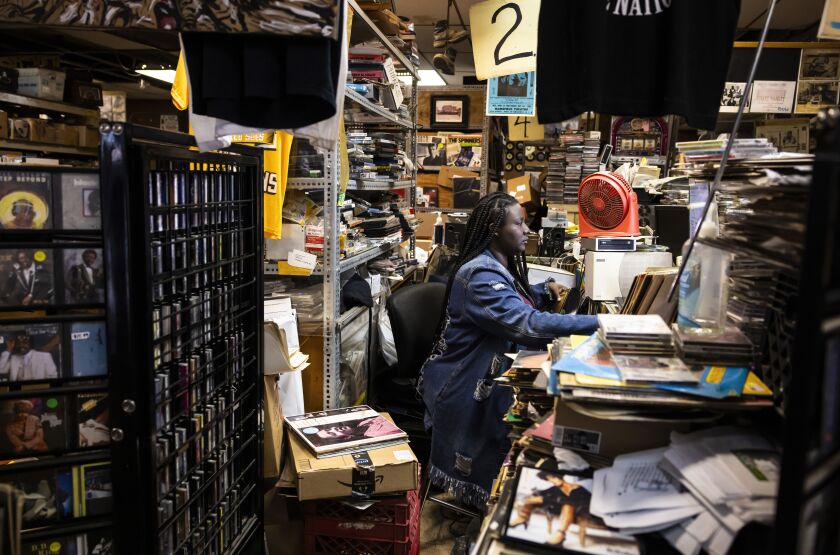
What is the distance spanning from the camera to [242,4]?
1.39m

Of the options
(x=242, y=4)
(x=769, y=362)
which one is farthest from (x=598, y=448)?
(x=242, y=4)

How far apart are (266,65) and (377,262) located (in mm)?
3014

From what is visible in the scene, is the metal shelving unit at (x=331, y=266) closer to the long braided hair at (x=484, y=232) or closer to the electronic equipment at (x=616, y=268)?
the long braided hair at (x=484, y=232)

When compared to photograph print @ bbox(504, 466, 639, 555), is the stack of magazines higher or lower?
lower

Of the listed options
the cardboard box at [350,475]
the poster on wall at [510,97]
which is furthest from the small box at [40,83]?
the cardboard box at [350,475]

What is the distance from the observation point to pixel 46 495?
1.43 meters

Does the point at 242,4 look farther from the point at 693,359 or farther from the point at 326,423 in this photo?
the point at 326,423

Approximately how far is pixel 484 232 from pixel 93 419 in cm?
201

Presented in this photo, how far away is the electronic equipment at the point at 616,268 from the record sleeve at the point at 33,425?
2.15 m

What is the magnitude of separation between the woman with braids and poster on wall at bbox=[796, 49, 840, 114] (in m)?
2.30

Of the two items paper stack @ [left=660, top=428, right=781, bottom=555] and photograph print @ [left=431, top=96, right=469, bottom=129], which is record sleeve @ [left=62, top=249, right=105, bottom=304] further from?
photograph print @ [left=431, top=96, right=469, bottom=129]

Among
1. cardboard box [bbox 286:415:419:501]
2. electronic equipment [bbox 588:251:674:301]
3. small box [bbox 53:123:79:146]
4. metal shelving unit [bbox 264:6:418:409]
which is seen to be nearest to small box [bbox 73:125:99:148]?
small box [bbox 53:123:79:146]

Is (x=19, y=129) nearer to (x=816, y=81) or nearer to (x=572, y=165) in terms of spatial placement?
(x=572, y=165)

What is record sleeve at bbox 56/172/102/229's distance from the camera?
1.39m
